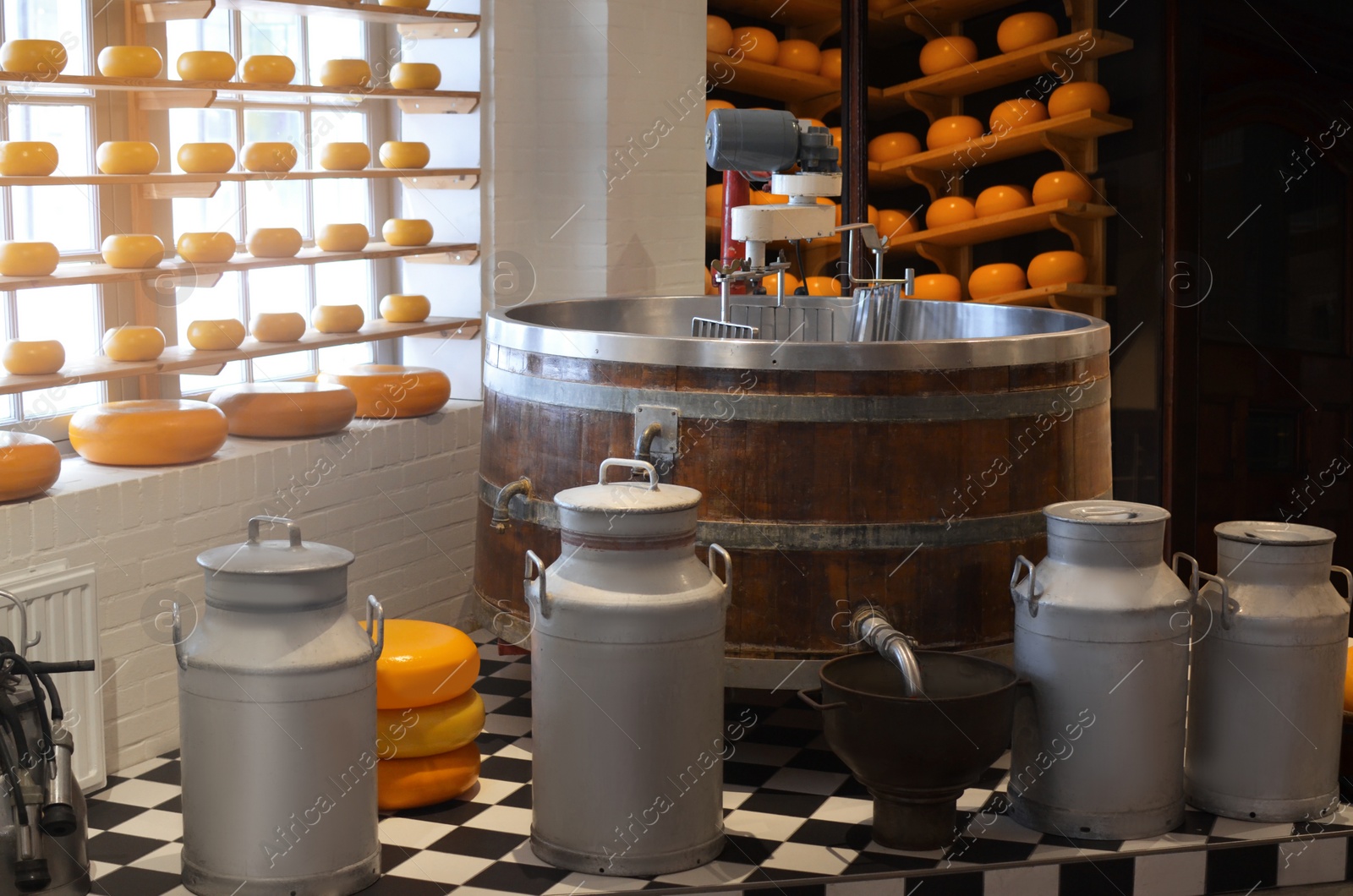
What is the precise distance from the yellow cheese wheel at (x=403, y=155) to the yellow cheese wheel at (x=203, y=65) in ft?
2.24

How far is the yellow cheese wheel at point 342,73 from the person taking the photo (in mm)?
3842

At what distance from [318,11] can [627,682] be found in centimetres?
217

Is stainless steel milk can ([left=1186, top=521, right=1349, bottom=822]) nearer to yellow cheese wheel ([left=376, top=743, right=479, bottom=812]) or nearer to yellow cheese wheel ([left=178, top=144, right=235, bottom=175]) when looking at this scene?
yellow cheese wheel ([left=376, top=743, right=479, bottom=812])

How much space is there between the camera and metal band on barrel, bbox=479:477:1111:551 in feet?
9.16

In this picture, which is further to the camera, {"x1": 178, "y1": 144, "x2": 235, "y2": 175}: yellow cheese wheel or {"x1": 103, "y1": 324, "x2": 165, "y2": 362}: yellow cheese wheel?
{"x1": 178, "y1": 144, "x2": 235, "y2": 175}: yellow cheese wheel

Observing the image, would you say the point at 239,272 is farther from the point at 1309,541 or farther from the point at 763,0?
the point at 1309,541

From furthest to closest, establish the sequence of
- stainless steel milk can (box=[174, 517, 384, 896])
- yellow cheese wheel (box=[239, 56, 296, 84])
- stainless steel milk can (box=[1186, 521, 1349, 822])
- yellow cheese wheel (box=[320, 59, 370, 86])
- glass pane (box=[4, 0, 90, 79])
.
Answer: yellow cheese wheel (box=[320, 59, 370, 86]) → yellow cheese wheel (box=[239, 56, 296, 84]) → glass pane (box=[4, 0, 90, 79]) → stainless steel milk can (box=[1186, 521, 1349, 822]) → stainless steel milk can (box=[174, 517, 384, 896])

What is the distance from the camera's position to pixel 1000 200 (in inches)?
205

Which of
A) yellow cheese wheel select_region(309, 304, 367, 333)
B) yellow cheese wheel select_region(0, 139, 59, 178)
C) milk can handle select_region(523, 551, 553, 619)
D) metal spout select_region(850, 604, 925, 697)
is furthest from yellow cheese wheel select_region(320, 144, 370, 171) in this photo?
metal spout select_region(850, 604, 925, 697)

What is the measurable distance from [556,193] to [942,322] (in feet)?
4.24

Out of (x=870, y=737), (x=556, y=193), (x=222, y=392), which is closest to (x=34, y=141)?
(x=222, y=392)

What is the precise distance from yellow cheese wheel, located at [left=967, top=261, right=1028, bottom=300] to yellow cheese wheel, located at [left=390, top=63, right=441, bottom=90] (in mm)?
2097

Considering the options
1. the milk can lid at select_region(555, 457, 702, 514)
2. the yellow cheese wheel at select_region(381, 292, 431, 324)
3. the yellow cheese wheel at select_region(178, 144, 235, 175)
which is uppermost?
the yellow cheese wheel at select_region(178, 144, 235, 175)

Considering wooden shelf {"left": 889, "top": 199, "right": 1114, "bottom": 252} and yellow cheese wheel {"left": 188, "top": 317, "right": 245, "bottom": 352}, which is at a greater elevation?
wooden shelf {"left": 889, "top": 199, "right": 1114, "bottom": 252}
